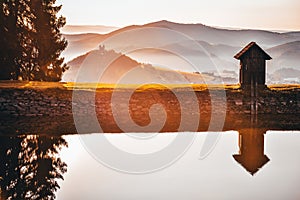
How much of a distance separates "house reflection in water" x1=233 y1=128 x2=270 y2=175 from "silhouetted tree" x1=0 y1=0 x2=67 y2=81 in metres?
17.8

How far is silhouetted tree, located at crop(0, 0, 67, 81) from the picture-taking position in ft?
100

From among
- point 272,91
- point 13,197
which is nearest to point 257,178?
point 13,197

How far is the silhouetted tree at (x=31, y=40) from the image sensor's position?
1205 inches

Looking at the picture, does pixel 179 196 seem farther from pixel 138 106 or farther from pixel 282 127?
pixel 138 106

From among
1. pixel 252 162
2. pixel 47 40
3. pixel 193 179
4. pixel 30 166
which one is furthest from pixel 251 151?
pixel 47 40

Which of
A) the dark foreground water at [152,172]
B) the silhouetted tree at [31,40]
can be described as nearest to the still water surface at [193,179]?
the dark foreground water at [152,172]

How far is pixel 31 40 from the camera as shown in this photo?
31547mm

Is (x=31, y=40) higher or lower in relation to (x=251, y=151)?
higher

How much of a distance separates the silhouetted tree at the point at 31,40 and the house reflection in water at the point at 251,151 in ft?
58.3

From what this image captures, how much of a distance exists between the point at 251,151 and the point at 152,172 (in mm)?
4567

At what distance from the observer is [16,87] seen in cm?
2728

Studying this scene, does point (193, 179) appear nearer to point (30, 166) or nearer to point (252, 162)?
point (252, 162)

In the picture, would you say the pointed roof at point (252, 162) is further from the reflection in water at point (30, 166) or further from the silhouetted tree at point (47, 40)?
the silhouetted tree at point (47, 40)

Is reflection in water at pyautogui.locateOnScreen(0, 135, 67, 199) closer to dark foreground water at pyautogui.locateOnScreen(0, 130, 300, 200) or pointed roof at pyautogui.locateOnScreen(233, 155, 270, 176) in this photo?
dark foreground water at pyautogui.locateOnScreen(0, 130, 300, 200)
